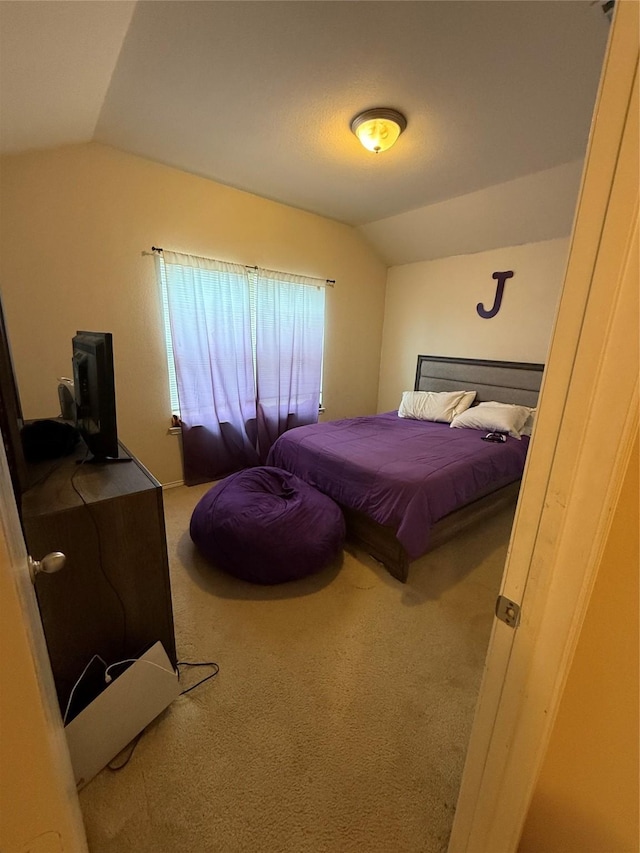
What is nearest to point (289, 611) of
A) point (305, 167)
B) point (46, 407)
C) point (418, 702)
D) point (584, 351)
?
point (418, 702)

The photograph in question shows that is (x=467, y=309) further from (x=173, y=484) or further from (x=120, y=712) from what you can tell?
(x=120, y=712)

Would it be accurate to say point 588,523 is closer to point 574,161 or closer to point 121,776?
→ point 121,776

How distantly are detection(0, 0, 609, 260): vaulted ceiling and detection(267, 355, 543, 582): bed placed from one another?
1.93 m

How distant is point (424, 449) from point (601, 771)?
1988 millimetres

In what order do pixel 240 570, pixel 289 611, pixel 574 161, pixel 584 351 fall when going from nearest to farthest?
1. pixel 584 351
2. pixel 289 611
3. pixel 240 570
4. pixel 574 161

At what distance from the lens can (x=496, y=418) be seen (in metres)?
3.00

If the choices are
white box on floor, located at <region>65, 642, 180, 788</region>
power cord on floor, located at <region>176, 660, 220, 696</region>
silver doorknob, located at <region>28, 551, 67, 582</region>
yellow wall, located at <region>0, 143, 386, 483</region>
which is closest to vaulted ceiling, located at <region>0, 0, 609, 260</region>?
yellow wall, located at <region>0, 143, 386, 483</region>

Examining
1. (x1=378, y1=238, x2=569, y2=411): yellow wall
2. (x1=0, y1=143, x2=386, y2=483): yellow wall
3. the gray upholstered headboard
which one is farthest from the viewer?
the gray upholstered headboard

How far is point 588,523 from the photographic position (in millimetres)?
527

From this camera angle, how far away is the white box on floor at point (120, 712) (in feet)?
3.64

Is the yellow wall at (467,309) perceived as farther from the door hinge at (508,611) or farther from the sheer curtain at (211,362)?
the door hinge at (508,611)

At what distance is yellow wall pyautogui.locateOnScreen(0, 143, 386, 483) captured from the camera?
2.27 metres

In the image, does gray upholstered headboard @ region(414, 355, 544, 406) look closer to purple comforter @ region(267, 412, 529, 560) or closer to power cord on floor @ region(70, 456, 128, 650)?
purple comforter @ region(267, 412, 529, 560)

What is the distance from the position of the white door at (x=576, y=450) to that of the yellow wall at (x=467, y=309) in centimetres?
294
